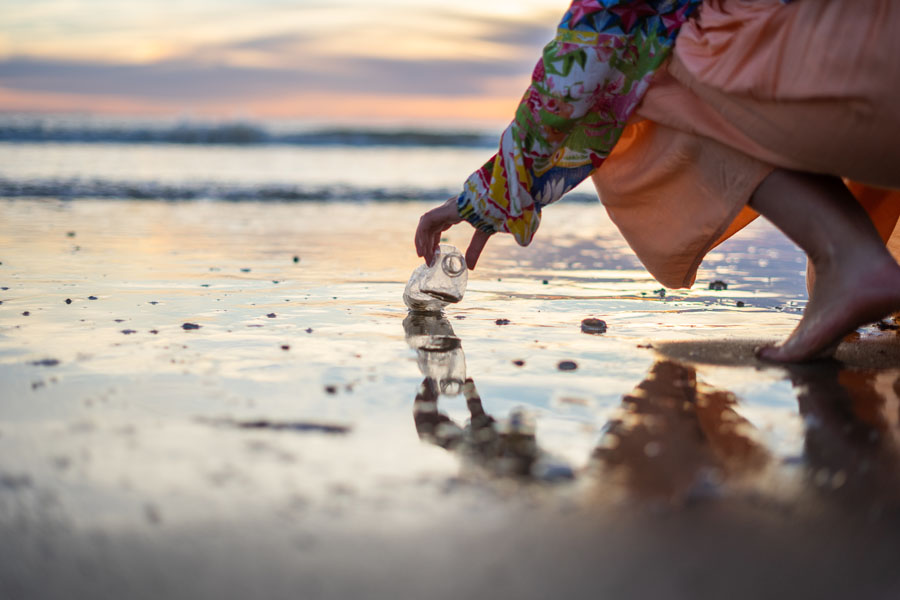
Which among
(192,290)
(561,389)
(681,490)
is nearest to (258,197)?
(192,290)

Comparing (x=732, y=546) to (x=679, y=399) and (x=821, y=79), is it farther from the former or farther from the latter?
(x=821, y=79)

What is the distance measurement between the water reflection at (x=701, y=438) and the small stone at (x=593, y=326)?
436mm

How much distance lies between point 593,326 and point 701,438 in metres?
0.96

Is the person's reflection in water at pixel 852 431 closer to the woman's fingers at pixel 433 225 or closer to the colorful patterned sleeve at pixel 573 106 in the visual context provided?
the colorful patterned sleeve at pixel 573 106

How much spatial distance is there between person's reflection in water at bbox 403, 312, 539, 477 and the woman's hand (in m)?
0.34

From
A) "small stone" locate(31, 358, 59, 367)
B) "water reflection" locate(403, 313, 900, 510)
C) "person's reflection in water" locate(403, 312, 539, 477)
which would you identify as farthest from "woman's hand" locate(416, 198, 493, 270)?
"small stone" locate(31, 358, 59, 367)

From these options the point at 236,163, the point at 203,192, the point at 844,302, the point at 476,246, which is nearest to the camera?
the point at 844,302

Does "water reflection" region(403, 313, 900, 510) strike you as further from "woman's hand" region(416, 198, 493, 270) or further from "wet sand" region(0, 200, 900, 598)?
"woman's hand" region(416, 198, 493, 270)

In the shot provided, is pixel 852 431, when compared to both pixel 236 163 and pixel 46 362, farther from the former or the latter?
pixel 236 163

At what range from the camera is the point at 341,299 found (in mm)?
2770

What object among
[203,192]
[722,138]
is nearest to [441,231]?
[722,138]

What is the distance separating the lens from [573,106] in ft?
6.51

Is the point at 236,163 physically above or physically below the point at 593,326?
above

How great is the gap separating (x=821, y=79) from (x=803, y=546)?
0.96 metres
